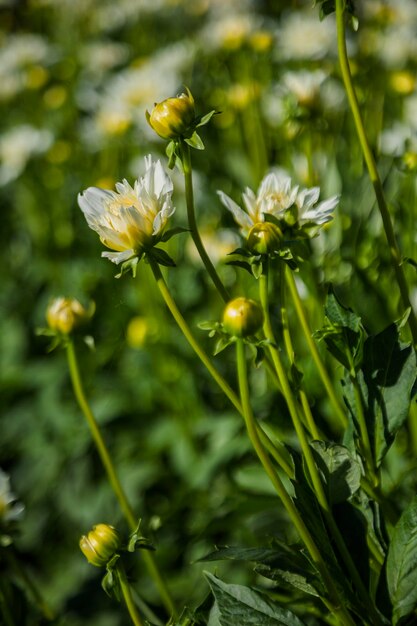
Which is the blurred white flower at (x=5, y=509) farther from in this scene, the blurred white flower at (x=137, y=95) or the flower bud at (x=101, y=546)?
the blurred white flower at (x=137, y=95)

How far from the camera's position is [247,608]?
472 millimetres

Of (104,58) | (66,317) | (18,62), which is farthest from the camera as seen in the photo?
(104,58)

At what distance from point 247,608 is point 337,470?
11 cm

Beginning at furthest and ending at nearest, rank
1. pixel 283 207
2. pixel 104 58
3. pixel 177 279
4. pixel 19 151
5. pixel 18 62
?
pixel 104 58 < pixel 18 62 < pixel 19 151 < pixel 177 279 < pixel 283 207

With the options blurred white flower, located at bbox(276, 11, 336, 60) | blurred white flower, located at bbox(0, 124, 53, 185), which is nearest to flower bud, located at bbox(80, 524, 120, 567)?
blurred white flower, located at bbox(276, 11, 336, 60)

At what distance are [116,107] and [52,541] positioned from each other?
889 mm

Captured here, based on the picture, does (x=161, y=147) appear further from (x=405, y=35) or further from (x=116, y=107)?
(x=405, y=35)

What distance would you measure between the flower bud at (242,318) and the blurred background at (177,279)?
203 mm

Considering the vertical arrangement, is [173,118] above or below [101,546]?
above

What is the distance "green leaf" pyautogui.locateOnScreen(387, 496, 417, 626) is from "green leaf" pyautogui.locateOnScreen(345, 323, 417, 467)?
56 millimetres

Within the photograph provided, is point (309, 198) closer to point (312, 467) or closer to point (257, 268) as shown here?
point (257, 268)

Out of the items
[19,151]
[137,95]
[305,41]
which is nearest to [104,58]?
[19,151]

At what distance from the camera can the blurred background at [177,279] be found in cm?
87

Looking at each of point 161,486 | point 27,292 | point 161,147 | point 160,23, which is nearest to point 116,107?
point 161,147
